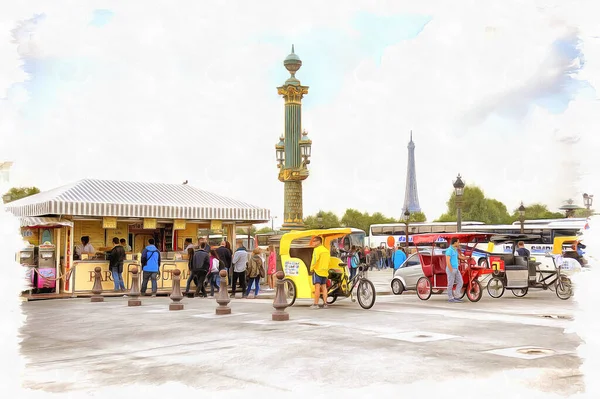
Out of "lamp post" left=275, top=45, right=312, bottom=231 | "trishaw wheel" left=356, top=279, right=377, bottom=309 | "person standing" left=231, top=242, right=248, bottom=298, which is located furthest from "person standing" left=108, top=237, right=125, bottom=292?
"lamp post" left=275, top=45, right=312, bottom=231

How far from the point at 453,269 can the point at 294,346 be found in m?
8.85

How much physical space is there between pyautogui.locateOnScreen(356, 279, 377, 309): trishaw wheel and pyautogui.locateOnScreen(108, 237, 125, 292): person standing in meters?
8.90

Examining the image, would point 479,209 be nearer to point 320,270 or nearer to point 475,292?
point 475,292

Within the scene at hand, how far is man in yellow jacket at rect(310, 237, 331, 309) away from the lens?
1510 centimetres

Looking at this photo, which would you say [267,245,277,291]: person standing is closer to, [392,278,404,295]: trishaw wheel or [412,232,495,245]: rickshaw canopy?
[392,278,404,295]: trishaw wheel

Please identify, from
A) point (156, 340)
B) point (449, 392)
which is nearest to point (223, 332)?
point (156, 340)

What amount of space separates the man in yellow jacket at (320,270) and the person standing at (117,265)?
7.77 m

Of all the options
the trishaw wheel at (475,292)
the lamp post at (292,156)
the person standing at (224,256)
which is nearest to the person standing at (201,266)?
the person standing at (224,256)

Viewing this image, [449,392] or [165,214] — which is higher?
[165,214]

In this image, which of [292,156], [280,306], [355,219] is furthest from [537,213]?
[280,306]

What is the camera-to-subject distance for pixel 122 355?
28.9 ft

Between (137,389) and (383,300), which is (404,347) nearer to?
(137,389)

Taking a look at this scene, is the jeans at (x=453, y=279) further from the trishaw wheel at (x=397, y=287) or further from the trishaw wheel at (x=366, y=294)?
the trishaw wheel at (x=397, y=287)

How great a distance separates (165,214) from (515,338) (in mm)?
15782
